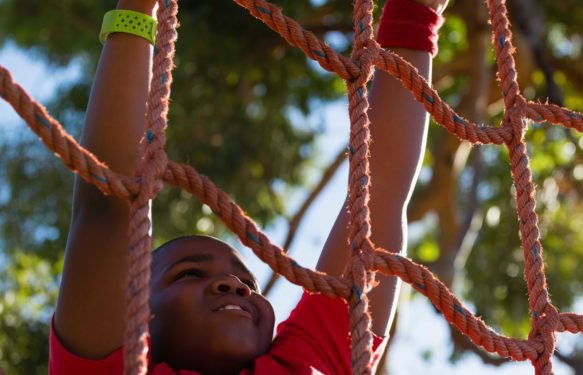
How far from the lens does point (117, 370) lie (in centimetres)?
95

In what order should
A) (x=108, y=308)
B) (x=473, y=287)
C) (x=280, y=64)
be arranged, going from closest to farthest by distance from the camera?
1. (x=108, y=308)
2. (x=280, y=64)
3. (x=473, y=287)

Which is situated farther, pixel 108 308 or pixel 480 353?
pixel 480 353

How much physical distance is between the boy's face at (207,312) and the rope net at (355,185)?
16cm

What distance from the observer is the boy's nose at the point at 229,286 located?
1.16 m

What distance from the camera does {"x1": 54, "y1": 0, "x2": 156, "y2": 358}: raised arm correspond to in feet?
3.09

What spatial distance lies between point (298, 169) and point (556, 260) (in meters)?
1.24

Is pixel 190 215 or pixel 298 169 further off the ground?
pixel 298 169

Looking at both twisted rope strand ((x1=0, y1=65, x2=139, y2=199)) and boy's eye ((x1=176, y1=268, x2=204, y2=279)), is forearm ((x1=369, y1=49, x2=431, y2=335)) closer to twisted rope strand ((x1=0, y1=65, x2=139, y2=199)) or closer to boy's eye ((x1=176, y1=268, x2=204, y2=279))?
boy's eye ((x1=176, y1=268, x2=204, y2=279))

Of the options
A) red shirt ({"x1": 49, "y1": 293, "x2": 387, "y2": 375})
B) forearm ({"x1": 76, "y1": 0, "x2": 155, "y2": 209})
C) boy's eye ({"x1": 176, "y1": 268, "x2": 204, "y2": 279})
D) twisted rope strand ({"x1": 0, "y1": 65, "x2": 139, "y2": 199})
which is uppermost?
forearm ({"x1": 76, "y1": 0, "x2": 155, "y2": 209})

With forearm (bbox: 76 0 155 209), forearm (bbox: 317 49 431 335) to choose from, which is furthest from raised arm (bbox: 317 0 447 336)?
forearm (bbox: 76 0 155 209)

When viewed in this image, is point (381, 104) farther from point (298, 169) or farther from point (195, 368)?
point (298, 169)

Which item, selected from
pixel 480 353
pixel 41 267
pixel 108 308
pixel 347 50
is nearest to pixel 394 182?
pixel 108 308

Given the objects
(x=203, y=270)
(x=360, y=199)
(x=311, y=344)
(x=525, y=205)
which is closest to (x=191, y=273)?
(x=203, y=270)

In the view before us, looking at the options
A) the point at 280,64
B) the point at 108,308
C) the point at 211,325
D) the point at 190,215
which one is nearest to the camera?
the point at 108,308
